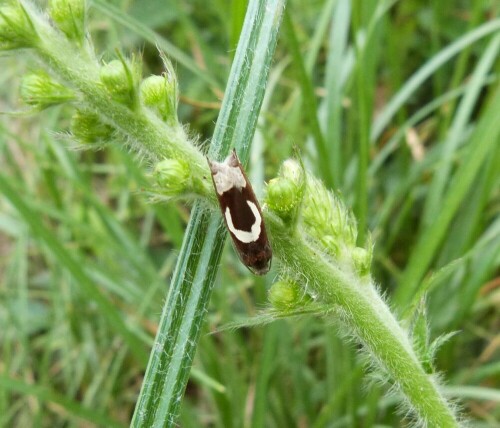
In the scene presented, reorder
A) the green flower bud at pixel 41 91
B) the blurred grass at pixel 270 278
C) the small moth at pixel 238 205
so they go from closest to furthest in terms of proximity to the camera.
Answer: the small moth at pixel 238 205, the green flower bud at pixel 41 91, the blurred grass at pixel 270 278

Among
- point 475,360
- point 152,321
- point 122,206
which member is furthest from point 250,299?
point 475,360

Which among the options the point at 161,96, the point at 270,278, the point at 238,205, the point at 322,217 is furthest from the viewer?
the point at 270,278

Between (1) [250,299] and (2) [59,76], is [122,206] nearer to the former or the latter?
(1) [250,299]

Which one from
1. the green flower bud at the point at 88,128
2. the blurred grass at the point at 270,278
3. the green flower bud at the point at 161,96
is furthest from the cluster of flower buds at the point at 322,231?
the blurred grass at the point at 270,278

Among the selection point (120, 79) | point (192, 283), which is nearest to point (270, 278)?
point (192, 283)

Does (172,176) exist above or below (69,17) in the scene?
below

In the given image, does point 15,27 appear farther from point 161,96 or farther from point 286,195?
point 286,195

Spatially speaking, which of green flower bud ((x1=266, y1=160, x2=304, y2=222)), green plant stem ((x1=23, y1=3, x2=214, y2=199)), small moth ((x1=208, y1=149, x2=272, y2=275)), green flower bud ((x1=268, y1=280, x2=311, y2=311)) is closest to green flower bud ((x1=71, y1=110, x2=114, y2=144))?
green plant stem ((x1=23, y1=3, x2=214, y2=199))

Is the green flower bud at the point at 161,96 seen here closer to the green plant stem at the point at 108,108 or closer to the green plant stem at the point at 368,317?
the green plant stem at the point at 108,108
